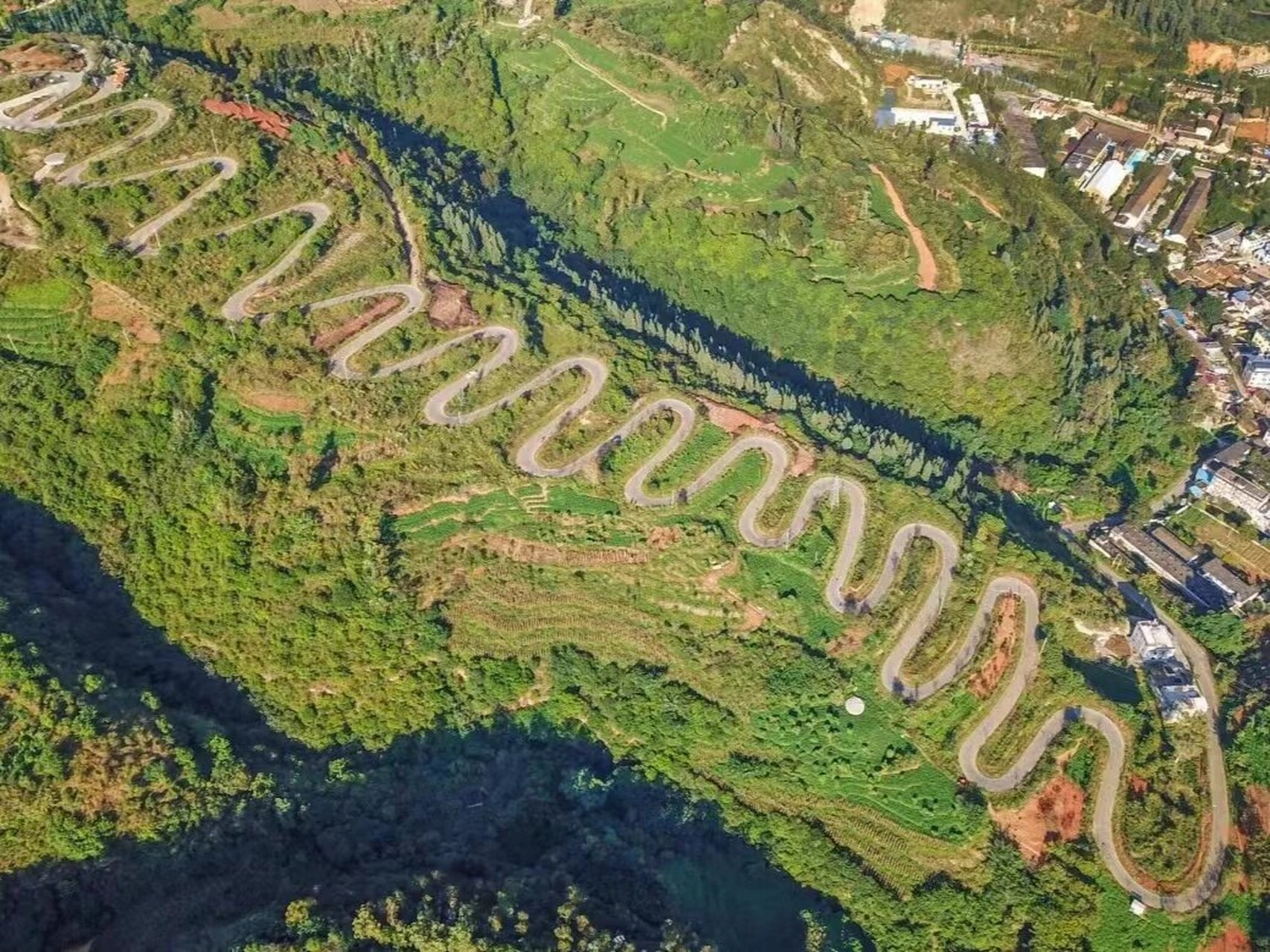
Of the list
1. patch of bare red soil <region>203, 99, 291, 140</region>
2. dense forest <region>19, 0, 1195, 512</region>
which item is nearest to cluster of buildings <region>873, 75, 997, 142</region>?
dense forest <region>19, 0, 1195, 512</region>

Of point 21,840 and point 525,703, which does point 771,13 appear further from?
point 21,840

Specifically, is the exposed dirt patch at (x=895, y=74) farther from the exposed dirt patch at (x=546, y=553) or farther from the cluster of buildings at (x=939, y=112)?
the exposed dirt patch at (x=546, y=553)

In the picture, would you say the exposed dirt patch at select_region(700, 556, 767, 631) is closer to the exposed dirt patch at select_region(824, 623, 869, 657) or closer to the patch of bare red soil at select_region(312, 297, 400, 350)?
the exposed dirt patch at select_region(824, 623, 869, 657)

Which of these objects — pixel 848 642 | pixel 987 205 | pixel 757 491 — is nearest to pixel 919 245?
pixel 987 205

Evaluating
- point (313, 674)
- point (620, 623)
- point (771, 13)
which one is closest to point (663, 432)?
point (620, 623)

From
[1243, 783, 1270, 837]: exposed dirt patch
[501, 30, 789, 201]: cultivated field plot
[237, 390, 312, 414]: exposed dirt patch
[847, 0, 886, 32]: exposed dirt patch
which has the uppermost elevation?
[847, 0, 886, 32]: exposed dirt patch
